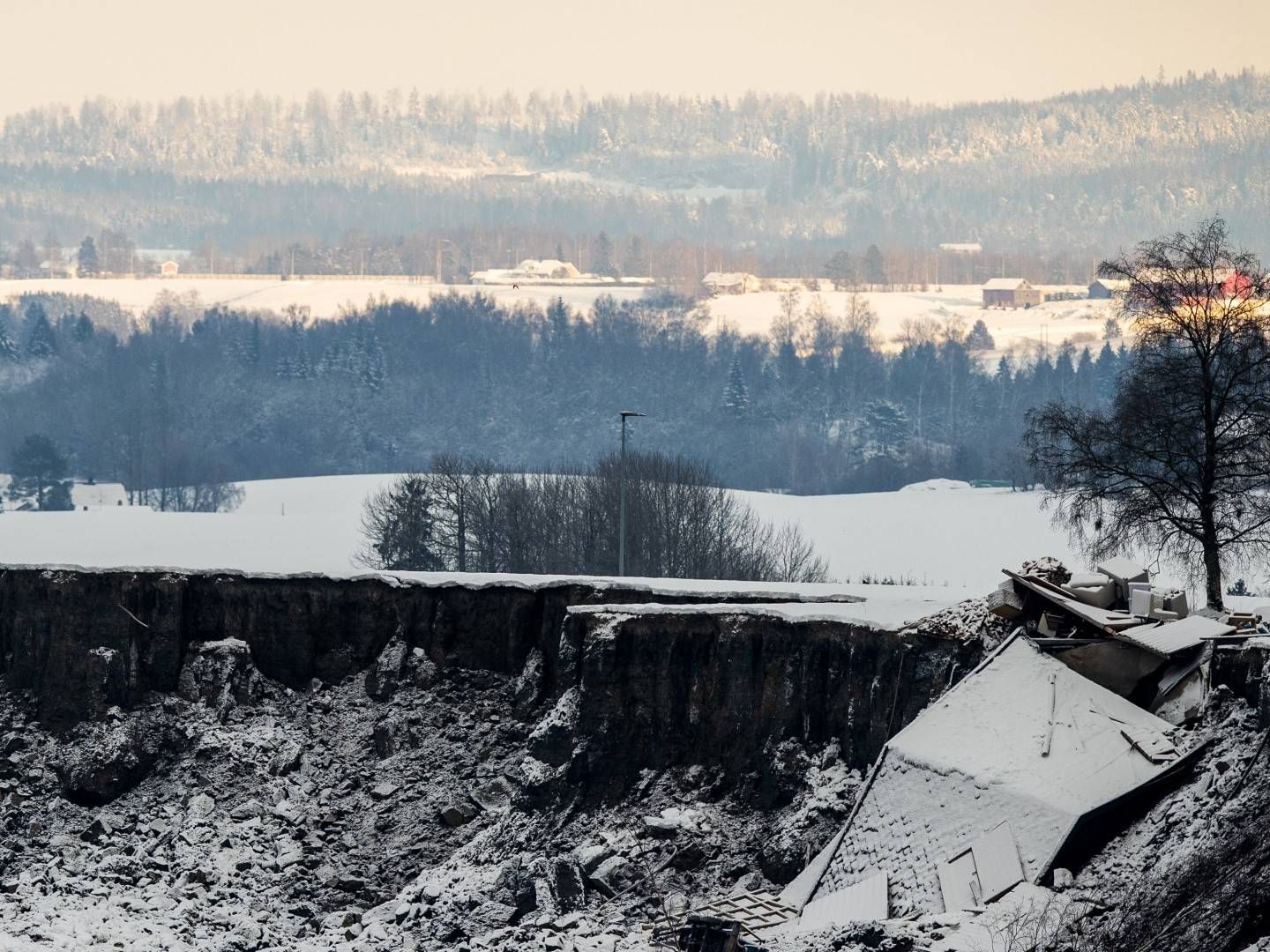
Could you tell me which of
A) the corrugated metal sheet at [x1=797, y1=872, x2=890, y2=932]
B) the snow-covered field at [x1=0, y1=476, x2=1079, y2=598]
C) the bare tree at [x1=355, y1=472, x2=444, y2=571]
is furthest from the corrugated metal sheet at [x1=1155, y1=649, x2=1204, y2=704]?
the bare tree at [x1=355, y1=472, x2=444, y2=571]

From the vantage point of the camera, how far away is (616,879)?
3459cm

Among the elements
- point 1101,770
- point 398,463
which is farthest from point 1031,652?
point 398,463

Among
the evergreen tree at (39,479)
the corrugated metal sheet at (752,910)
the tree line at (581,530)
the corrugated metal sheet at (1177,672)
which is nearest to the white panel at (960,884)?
the corrugated metal sheet at (752,910)

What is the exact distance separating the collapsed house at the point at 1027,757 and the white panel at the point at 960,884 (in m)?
0.02

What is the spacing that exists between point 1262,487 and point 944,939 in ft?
53.6

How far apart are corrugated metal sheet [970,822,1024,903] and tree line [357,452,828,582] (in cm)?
4394

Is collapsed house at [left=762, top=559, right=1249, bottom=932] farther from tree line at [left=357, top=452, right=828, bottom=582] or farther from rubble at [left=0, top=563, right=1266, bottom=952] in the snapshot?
tree line at [left=357, top=452, right=828, bottom=582]

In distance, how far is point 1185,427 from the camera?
A: 4109cm

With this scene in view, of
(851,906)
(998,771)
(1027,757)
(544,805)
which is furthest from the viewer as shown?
(544,805)

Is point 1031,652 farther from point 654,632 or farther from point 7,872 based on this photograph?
point 7,872

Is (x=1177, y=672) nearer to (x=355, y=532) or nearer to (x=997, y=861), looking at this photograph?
(x=997, y=861)

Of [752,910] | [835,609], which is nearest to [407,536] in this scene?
[835,609]

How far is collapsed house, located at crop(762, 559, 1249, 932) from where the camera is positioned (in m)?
30.6

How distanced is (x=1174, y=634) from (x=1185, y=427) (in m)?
8.41
